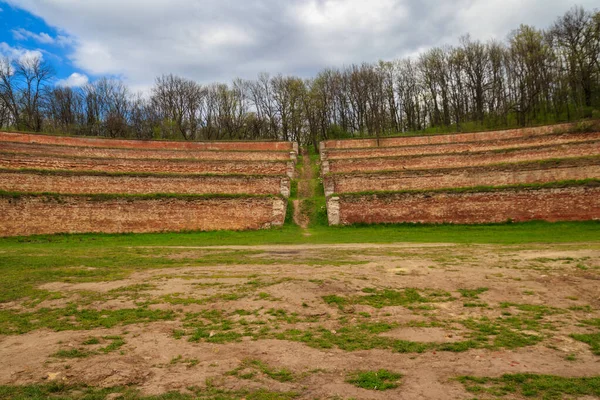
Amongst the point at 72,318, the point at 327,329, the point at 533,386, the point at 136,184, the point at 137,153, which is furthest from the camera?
the point at 137,153

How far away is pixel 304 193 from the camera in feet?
92.3

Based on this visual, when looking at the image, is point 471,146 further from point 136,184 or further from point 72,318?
point 72,318

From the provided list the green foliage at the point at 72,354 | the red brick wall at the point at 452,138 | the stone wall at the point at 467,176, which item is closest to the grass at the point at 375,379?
the green foliage at the point at 72,354

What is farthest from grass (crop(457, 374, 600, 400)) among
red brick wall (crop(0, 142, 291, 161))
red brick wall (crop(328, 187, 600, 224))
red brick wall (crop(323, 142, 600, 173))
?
red brick wall (crop(0, 142, 291, 161))

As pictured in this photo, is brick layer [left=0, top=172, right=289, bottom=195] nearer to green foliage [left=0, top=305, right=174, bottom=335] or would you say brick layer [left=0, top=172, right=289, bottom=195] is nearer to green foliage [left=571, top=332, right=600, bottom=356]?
green foliage [left=0, top=305, right=174, bottom=335]

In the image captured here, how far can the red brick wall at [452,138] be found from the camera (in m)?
32.1

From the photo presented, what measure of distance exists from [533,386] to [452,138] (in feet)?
117

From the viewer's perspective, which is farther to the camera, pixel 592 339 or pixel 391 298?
pixel 391 298

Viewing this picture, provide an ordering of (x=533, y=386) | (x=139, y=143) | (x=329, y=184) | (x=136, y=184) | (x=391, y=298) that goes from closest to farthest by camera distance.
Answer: (x=533, y=386) < (x=391, y=298) < (x=136, y=184) < (x=329, y=184) < (x=139, y=143)

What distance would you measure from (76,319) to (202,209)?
1558 centimetres

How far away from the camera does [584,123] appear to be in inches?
1155

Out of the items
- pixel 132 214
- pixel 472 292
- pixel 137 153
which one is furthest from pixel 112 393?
pixel 137 153

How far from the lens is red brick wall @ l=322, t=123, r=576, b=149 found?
3206cm

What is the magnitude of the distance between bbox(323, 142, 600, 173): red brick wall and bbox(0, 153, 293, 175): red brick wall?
5.30m
